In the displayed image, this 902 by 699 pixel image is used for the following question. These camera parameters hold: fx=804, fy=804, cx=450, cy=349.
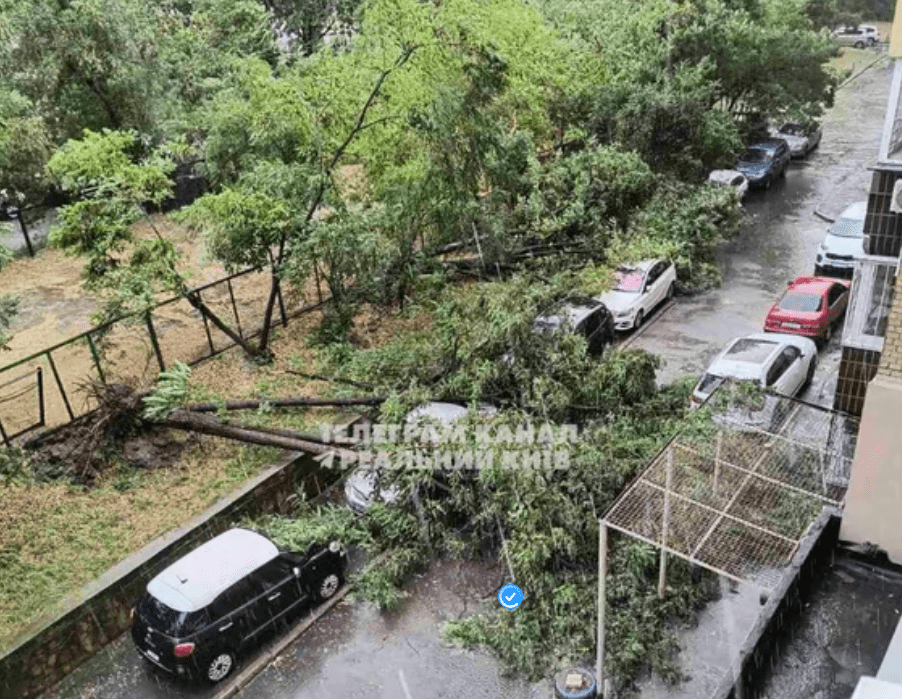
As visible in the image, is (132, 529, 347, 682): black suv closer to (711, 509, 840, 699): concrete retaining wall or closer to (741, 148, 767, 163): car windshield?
(711, 509, 840, 699): concrete retaining wall

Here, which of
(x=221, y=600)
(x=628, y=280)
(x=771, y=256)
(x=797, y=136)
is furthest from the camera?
(x=797, y=136)

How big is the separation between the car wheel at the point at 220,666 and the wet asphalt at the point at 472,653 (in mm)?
220

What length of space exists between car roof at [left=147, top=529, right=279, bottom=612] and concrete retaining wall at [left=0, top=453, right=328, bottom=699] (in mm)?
726

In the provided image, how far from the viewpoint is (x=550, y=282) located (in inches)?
643

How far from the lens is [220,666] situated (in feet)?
35.6

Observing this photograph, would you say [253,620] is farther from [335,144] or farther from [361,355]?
[335,144]

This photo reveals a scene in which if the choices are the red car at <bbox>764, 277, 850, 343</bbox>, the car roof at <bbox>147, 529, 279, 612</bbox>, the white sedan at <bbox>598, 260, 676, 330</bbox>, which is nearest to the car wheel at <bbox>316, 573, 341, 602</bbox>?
the car roof at <bbox>147, 529, 279, 612</bbox>

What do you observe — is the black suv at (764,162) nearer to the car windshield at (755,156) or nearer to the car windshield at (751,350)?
the car windshield at (755,156)

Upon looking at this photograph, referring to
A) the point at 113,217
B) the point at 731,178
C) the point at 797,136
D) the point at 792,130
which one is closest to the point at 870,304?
the point at 113,217

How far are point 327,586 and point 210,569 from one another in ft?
6.16

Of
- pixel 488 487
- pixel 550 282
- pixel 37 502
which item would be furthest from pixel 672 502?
pixel 37 502

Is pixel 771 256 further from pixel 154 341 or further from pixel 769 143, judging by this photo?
pixel 154 341

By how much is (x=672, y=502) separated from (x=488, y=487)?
3.44 metres

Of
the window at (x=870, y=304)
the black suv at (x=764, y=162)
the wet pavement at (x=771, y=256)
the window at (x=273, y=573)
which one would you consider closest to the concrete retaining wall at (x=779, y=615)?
the window at (x=870, y=304)
